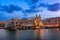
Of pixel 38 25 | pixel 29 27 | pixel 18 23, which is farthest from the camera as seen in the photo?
pixel 29 27

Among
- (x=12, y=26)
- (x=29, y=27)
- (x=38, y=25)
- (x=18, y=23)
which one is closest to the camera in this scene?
(x=12, y=26)

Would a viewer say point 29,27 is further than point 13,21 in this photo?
Yes

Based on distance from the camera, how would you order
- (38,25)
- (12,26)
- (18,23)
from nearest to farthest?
(12,26) < (18,23) < (38,25)

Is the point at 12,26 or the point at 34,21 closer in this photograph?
the point at 12,26

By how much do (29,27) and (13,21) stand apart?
5.73 meters

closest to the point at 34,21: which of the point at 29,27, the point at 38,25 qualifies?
the point at 38,25

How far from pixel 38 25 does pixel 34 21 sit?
3.63 ft

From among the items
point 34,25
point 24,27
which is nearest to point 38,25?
point 34,25

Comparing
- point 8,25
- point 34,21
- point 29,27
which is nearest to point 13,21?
point 8,25

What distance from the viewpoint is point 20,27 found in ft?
97.9

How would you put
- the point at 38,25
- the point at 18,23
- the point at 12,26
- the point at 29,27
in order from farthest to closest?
the point at 29,27 < the point at 38,25 < the point at 18,23 < the point at 12,26

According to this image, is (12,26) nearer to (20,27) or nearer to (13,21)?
(13,21)

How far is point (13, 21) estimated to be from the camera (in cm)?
2591

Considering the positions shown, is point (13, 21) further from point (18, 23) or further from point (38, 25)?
point (38, 25)
